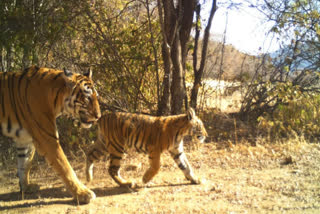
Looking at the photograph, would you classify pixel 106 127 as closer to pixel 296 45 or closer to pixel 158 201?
pixel 158 201

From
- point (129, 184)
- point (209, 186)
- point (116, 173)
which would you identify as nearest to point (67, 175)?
point (116, 173)

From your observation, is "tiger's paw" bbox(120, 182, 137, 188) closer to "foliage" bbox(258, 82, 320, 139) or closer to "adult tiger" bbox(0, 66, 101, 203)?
"adult tiger" bbox(0, 66, 101, 203)

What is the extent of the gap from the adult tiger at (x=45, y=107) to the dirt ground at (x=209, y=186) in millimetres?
591

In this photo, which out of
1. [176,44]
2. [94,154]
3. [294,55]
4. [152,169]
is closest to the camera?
[152,169]

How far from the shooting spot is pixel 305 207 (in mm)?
3822

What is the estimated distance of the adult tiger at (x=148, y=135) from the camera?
4.77m

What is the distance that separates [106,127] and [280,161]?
3317mm

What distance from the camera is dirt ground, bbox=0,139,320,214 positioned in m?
3.96

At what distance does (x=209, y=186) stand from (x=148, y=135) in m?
1.27

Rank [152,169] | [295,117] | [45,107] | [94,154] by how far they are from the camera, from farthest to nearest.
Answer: [295,117], [94,154], [152,169], [45,107]

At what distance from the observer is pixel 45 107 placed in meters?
4.22

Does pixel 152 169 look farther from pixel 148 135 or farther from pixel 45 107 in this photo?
pixel 45 107

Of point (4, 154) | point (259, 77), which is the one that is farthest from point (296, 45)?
point (4, 154)

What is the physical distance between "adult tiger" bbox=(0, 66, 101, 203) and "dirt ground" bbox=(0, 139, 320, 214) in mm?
591
